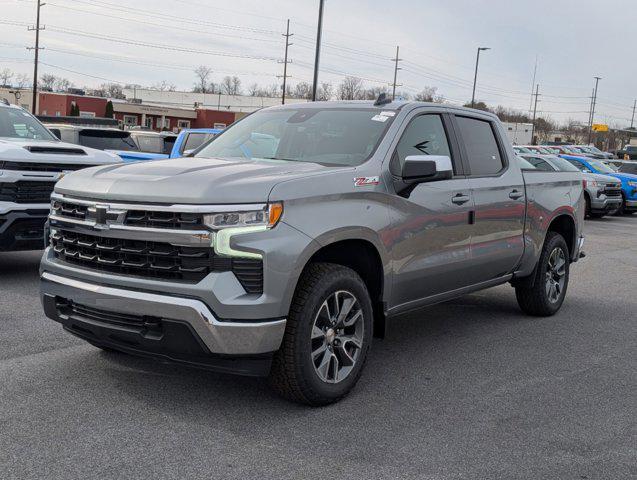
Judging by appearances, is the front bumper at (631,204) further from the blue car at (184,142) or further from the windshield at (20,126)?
the windshield at (20,126)

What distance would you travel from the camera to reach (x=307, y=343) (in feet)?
13.6

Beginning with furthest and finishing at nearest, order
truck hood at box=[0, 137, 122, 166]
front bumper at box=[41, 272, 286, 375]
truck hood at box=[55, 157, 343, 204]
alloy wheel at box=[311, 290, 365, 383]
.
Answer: truck hood at box=[0, 137, 122, 166], alloy wheel at box=[311, 290, 365, 383], truck hood at box=[55, 157, 343, 204], front bumper at box=[41, 272, 286, 375]

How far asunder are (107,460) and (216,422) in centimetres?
72

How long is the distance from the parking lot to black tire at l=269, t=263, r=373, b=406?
0.13 metres

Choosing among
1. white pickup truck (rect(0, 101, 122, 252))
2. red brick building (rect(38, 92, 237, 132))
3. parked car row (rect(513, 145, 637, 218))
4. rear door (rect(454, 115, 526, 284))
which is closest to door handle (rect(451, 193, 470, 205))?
rear door (rect(454, 115, 526, 284))

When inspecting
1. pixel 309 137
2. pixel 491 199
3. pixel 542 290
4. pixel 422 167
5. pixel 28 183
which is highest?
pixel 309 137

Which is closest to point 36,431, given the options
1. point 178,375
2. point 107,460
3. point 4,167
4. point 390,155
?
point 107,460

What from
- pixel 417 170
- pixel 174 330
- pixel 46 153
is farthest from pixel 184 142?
pixel 174 330

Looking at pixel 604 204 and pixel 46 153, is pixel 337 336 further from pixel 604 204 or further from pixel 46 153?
pixel 604 204

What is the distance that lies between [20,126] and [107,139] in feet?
15.8

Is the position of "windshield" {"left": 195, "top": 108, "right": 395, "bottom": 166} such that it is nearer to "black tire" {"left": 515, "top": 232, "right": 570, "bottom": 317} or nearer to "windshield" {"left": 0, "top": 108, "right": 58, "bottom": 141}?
"black tire" {"left": 515, "top": 232, "right": 570, "bottom": 317}

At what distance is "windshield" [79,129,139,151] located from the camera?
1354 centimetres

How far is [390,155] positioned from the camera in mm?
4957

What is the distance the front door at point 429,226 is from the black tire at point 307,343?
630 mm
